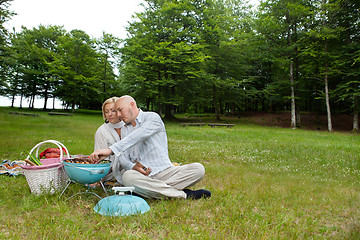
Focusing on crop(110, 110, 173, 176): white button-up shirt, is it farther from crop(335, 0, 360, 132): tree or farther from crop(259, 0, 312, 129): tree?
crop(335, 0, 360, 132): tree

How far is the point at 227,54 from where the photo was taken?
2828 cm

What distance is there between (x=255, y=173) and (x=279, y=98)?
24381mm

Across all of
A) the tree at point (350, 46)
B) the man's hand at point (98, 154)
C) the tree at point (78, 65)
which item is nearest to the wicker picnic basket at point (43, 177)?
the man's hand at point (98, 154)

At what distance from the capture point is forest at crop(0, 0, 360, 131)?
2238 centimetres

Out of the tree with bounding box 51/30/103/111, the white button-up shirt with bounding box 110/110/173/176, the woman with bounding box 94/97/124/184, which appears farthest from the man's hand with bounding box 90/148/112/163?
the tree with bounding box 51/30/103/111

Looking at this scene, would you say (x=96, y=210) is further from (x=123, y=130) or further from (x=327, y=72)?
(x=327, y=72)

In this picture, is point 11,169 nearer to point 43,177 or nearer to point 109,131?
point 43,177

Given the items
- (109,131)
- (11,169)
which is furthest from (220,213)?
(11,169)

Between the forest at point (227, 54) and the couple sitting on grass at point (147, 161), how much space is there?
16.0 m

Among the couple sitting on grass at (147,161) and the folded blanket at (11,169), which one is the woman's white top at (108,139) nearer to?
the couple sitting on grass at (147,161)

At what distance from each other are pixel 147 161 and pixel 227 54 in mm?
26277

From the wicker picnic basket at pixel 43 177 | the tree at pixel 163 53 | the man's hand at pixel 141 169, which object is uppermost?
the tree at pixel 163 53

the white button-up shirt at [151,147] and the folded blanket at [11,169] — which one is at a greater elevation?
the white button-up shirt at [151,147]

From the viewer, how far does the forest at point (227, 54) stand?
22375mm
